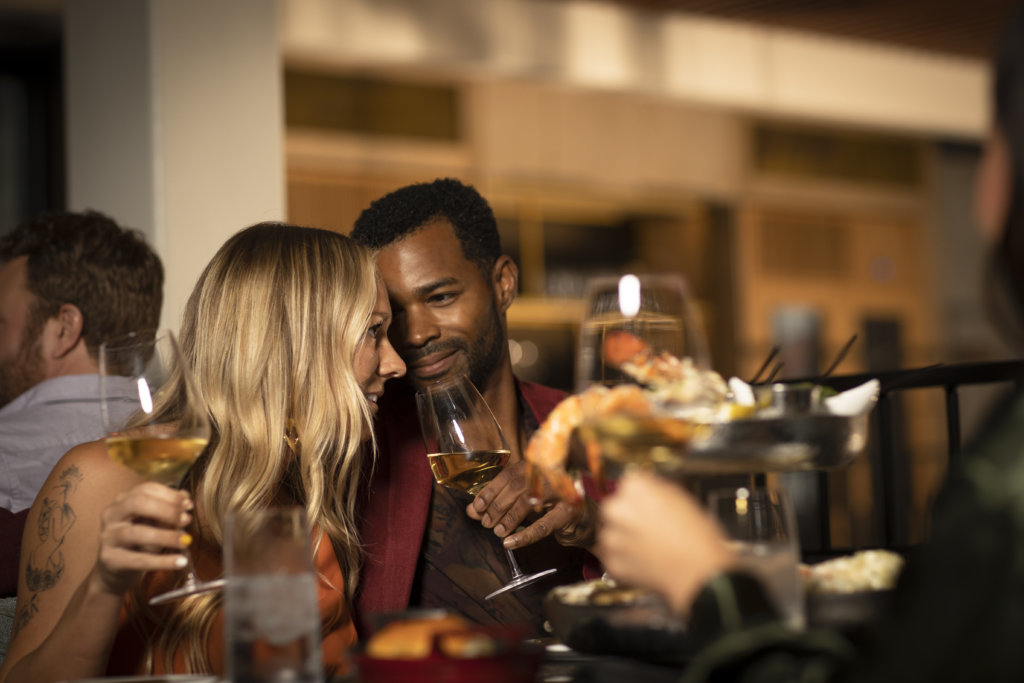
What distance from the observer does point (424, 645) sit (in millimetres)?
977

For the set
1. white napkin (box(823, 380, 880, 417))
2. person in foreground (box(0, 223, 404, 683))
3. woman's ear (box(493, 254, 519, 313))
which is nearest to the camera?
white napkin (box(823, 380, 880, 417))

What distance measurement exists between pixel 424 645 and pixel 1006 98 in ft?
2.10

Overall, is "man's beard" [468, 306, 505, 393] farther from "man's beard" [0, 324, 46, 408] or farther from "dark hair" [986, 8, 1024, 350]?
"dark hair" [986, 8, 1024, 350]

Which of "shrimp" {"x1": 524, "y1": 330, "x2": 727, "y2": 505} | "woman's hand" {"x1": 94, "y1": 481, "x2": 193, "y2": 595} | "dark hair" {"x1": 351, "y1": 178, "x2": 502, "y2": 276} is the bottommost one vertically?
"woman's hand" {"x1": 94, "y1": 481, "x2": 193, "y2": 595}

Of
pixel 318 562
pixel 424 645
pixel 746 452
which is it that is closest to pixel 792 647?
pixel 746 452

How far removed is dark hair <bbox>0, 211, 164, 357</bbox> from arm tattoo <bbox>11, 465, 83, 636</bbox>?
0.85m

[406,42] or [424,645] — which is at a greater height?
[406,42]

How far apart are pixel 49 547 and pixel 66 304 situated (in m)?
0.91

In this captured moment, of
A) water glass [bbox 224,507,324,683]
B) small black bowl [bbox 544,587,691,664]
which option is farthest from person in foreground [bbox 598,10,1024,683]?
water glass [bbox 224,507,324,683]

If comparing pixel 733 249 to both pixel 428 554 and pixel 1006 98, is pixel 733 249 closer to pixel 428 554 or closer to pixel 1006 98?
pixel 428 554

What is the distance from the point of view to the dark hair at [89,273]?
2225mm

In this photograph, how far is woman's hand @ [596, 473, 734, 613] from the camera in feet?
3.03

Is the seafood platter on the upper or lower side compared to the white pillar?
lower

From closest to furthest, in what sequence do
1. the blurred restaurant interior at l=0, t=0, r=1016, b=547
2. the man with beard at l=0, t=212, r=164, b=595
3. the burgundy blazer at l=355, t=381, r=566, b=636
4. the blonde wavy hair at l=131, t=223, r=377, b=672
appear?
the blonde wavy hair at l=131, t=223, r=377, b=672
the burgundy blazer at l=355, t=381, r=566, b=636
the man with beard at l=0, t=212, r=164, b=595
the blurred restaurant interior at l=0, t=0, r=1016, b=547
